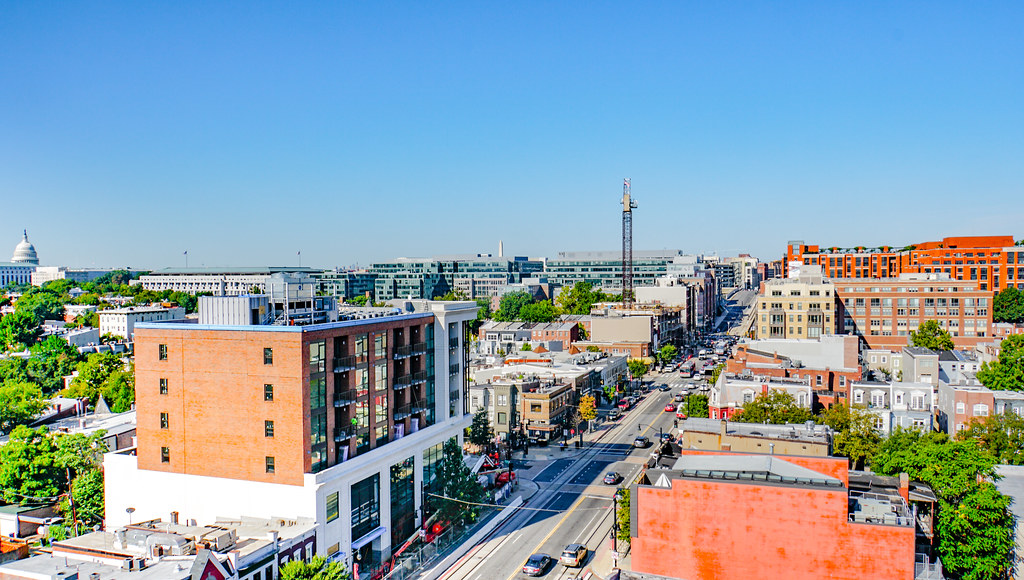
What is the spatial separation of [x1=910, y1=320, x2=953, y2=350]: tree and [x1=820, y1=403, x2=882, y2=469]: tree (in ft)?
193

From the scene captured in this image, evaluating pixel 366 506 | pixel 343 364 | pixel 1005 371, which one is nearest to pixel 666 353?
pixel 1005 371

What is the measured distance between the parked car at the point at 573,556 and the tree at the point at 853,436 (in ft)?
86.8

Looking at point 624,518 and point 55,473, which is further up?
point 55,473

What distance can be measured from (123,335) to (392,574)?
14372 centimetres

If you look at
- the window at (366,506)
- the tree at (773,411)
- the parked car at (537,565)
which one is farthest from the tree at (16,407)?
the tree at (773,411)

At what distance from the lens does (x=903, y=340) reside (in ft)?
A: 434

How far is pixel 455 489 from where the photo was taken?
57.1 m

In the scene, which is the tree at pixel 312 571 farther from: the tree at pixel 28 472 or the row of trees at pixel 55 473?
the tree at pixel 28 472

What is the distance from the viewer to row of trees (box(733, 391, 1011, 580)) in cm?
4484

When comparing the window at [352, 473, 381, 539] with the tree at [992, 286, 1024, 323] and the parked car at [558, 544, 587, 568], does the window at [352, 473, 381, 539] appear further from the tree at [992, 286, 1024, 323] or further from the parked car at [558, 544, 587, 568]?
the tree at [992, 286, 1024, 323]

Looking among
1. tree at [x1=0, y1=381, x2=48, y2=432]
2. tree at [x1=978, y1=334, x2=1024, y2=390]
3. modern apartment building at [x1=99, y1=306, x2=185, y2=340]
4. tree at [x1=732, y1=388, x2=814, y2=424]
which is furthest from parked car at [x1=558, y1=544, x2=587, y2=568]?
modern apartment building at [x1=99, y1=306, x2=185, y2=340]

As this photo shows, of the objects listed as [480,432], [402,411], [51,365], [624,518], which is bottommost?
[480,432]

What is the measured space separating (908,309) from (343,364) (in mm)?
115815

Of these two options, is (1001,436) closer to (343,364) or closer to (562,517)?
(562,517)
